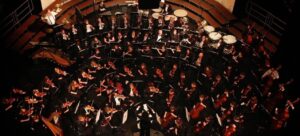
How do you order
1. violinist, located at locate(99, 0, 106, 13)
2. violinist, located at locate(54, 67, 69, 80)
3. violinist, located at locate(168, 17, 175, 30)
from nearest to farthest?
1. violinist, located at locate(54, 67, 69, 80)
2. violinist, located at locate(168, 17, 175, 30)
3. violinist, located at locate(99, 0, 106, 13)

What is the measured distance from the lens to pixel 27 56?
13844 mm

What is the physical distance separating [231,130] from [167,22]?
562 cm

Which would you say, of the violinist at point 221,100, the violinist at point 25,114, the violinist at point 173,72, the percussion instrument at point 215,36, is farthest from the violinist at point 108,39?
the violinist at point 221,100

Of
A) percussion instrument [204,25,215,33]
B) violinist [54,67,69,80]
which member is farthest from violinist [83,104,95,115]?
percussion instrument [204,25,215,33]

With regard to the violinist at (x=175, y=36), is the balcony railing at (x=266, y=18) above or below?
above

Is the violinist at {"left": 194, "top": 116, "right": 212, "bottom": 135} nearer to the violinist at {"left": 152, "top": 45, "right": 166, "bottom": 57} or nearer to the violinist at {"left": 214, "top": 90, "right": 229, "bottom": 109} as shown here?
the violinist at {"left": 214, "top": 90, "right": 229, "bottom": 109}

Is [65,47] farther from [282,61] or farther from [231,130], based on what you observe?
[282,61]

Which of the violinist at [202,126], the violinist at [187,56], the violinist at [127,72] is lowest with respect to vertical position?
the violinist at [202,126]

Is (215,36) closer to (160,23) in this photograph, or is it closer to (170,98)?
(160,23)

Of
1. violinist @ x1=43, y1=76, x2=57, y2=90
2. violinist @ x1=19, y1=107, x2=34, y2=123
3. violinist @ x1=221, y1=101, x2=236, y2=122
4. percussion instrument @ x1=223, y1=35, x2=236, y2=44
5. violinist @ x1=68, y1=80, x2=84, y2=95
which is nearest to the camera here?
violinist @ x1=19, y1=107, x2=34, y2=123

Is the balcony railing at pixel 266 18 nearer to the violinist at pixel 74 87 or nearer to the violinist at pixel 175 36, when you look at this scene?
the violinist at pixel 175 36

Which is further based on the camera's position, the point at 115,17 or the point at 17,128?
the point at 115,17

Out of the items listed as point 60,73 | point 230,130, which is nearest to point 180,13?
point 60,73

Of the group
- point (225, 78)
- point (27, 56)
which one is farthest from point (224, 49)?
point (27, 56)
